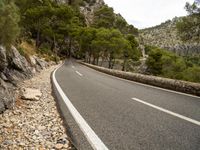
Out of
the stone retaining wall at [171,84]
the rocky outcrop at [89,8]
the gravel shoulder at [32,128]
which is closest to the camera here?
the gravel shoulder at [32,128]

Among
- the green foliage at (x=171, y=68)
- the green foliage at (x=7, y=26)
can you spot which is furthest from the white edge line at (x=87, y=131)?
the green foliage at (x=171, y=68)

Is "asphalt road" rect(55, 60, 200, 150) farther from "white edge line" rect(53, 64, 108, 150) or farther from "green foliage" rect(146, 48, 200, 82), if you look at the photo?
"green foliage" rect(146, 48, 200, 82)

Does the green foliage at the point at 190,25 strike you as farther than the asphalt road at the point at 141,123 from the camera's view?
Yes

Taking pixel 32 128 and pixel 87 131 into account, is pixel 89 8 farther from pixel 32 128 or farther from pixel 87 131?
pixel 87 131

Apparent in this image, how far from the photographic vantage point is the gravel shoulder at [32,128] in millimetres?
4328

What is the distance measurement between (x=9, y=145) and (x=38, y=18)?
3915 centimetres

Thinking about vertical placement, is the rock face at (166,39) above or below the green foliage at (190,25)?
above

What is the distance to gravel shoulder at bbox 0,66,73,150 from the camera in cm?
433

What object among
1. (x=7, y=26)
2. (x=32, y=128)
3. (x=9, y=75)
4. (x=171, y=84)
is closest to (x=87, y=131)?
(x=32, y=128)

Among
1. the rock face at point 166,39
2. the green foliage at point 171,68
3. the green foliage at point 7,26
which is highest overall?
the rock face at point 166,39

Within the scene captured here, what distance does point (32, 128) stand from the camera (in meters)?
5.27

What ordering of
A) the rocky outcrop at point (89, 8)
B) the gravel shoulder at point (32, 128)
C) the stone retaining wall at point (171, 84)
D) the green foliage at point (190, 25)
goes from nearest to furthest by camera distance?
the gravel shoulder at point (32, 128), the stone retaining wall at point (171, 84), the green foliage at point (190, 25), the rocky outcrop at point (89, 8)

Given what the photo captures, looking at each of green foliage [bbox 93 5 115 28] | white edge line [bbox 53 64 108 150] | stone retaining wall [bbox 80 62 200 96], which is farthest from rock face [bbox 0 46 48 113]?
green foliage [bbox 93 5 115 28]

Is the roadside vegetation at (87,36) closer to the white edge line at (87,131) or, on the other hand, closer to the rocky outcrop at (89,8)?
the white edge line at (87,131)
